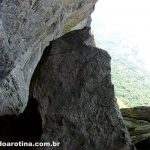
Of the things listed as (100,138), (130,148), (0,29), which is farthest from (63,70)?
(0,29)

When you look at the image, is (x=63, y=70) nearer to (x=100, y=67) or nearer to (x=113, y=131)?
(x=100, y=67)

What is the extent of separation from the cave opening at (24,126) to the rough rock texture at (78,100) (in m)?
0.47

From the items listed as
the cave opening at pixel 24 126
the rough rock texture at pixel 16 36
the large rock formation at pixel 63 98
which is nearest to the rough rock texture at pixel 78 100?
the large rock formation at pixel 63 98

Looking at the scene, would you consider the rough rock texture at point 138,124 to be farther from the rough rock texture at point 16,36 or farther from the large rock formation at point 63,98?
the rough rock texture at point 16,36

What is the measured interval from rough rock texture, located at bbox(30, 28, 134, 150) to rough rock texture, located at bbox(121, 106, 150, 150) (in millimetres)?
3719

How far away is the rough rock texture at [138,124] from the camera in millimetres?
22734

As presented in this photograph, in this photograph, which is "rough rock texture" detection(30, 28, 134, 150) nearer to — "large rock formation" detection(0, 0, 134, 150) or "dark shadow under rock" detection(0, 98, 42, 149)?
"large rock formation" detection(0, 0, 134, 150)

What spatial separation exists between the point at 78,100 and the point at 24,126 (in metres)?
3.45

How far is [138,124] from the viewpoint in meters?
27.8

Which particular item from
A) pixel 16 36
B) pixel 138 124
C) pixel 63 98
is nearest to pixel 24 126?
pixel 63 98

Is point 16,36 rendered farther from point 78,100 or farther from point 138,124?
point 138,124

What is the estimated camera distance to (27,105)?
19469 millimetres

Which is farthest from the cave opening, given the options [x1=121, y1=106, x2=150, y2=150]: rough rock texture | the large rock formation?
[x1=121, y1=106, x2=150, y2=150]: rough rock texture

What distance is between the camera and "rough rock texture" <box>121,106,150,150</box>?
74.6 ft
